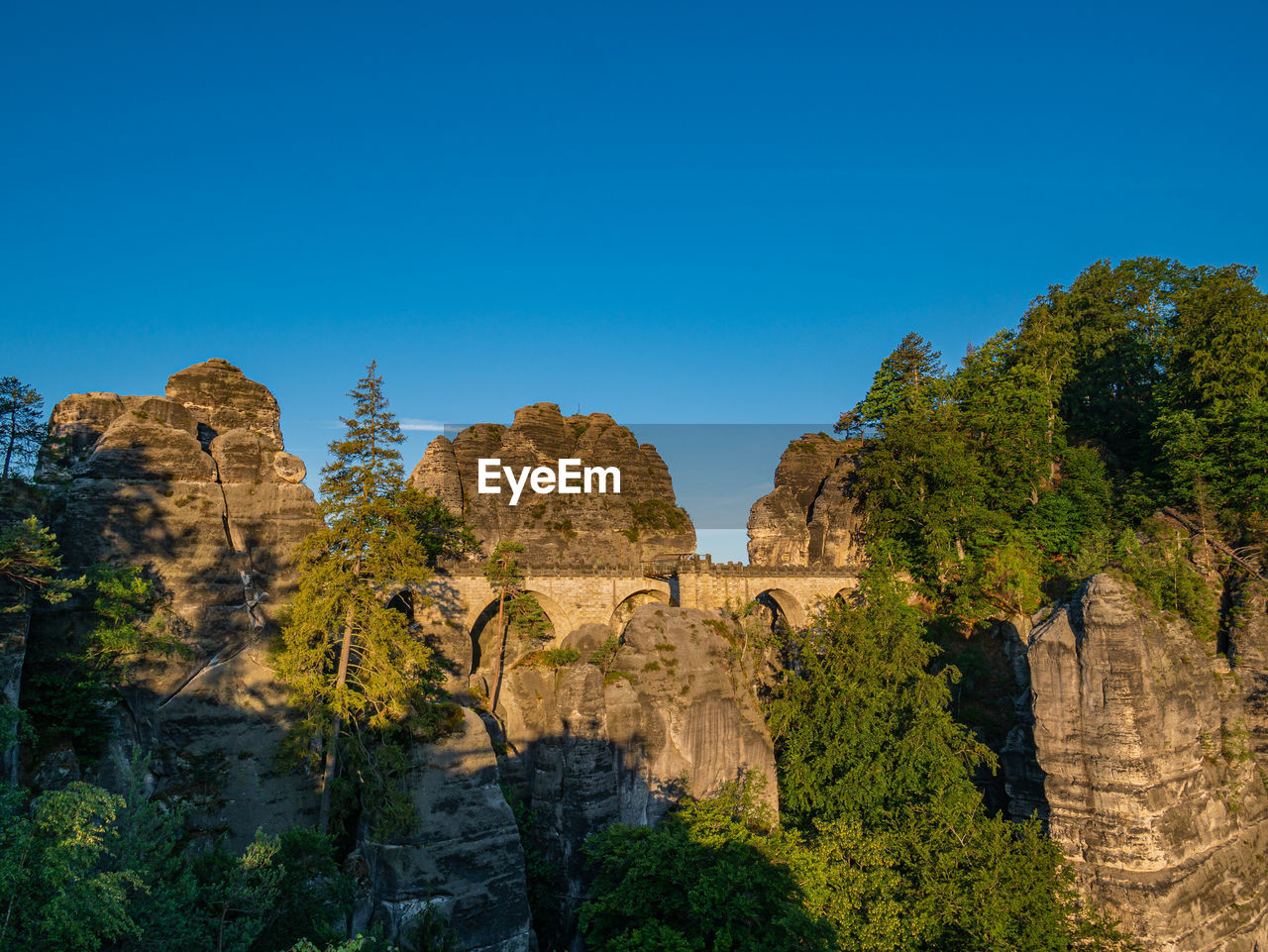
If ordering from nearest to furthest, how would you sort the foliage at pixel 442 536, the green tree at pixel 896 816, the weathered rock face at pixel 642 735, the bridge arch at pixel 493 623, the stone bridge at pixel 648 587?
1. the green tree at pixel 896 816
2. the weathered rock face at pixel 642 735
3. the foliage at pixel 442 536
4. the stone bridge at pixel 648 587
5. the bridge arch at pixel 493 623

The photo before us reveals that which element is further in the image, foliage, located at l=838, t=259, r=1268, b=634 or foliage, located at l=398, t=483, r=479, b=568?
foliage, located at l=398, t=483, r=479, b=568

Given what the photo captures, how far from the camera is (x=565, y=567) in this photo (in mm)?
39562

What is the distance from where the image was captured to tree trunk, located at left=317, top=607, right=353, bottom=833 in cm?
1986

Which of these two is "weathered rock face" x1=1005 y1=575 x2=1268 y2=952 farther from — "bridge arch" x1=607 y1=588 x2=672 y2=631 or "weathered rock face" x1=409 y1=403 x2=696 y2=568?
"weathered rock face" x1=409 y1=403 x2=696 y2=568

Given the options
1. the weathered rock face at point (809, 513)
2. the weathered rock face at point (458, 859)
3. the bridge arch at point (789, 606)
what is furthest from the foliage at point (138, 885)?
the weathered rock face at point (809, 513)

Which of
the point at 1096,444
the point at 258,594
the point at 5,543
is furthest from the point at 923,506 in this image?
the point at 5,543

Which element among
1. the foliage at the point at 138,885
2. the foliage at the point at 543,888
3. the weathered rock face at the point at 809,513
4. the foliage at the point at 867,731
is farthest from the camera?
the weathered rock face at the point at 809,513

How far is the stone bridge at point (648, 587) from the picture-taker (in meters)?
38.4

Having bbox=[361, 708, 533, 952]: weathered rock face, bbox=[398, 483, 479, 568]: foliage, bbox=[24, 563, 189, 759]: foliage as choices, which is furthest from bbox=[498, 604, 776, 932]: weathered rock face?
bbox=[398, 483, 479, 568]: foliage

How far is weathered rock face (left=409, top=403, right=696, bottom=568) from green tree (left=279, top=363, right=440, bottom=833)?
20492 mm

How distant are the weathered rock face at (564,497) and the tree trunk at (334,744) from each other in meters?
22.1

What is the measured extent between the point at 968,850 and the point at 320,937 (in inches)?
641

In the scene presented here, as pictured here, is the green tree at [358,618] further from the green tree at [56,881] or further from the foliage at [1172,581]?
the foliage at [1172,581]

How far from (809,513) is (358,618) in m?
32.8
